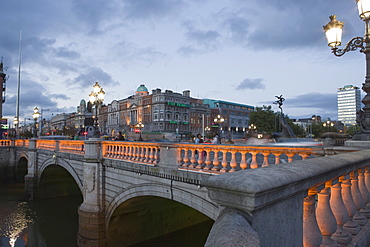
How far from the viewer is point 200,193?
25.0ft

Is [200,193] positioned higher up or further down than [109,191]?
higher up

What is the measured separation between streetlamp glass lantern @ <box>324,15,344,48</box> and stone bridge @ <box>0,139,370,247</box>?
3064 millimetres

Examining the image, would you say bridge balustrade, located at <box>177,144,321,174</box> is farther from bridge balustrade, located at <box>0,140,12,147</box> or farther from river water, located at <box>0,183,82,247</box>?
bridge balustrade, located at <box>0,140,12,147</box>

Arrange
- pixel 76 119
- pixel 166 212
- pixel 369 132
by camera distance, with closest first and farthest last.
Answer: pixel 369 132
pixel 166 212
pixel 76 119

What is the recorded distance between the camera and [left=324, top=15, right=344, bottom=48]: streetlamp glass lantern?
258 inches

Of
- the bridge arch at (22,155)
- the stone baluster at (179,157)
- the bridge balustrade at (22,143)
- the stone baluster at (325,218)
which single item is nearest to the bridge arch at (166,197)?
the stone baluster at (179,157)

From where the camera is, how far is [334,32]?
658cm

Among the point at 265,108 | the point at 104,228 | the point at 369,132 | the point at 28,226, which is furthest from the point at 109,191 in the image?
the point at 265,108

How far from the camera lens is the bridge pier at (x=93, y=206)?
40.7 feet

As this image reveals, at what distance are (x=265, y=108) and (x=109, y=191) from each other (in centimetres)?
6383

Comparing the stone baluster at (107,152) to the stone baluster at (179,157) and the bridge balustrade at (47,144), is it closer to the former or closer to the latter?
the stone baluster at (179,157)

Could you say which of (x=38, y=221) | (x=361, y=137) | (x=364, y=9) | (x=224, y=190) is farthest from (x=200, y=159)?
(x=38, y=221)

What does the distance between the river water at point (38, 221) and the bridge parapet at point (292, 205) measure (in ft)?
50.3

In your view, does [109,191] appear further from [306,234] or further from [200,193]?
[306,234]
